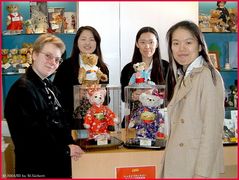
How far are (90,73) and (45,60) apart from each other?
0.29 metres

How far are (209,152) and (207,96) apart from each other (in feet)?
0.76

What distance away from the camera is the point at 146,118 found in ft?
6.14

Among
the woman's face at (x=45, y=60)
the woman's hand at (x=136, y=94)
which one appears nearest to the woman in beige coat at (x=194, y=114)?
the woman's hand at (x=136, y=94)

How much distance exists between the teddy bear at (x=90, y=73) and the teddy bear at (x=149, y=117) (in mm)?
294

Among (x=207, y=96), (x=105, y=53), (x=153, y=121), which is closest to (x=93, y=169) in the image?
(x=153, y=121)

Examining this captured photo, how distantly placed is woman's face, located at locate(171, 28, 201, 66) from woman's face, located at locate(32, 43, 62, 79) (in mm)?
663

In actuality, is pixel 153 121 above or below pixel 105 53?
below

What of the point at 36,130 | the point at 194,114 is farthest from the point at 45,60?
the point at 194,114

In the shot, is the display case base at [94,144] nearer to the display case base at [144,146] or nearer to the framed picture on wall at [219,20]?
the display case base at [144,146]

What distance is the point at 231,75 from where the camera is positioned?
3760 millimetres

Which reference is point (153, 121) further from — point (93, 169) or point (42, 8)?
point (42, 8)

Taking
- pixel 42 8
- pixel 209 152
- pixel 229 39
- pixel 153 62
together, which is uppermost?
pixel 42 8

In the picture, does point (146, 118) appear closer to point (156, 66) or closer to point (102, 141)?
point (102, 141)

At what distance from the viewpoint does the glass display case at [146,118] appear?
72.3 inches
